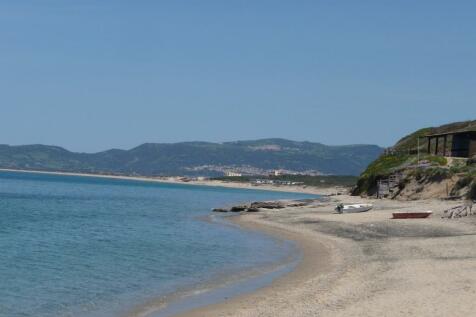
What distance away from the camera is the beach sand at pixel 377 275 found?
17.2 m

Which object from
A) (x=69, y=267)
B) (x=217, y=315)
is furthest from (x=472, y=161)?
(x=217, y=315)

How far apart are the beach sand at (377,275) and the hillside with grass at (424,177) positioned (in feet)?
54.7

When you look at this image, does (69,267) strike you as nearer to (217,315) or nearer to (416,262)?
(217,315)

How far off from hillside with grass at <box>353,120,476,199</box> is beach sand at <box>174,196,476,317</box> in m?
16.7

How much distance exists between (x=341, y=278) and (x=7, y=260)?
1571 centimetres

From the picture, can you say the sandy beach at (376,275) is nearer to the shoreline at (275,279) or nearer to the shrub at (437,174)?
the shoreline at (275,279)

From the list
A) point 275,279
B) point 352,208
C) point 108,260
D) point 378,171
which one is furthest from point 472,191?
point 108,260

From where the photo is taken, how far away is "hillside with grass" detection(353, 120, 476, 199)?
189ft

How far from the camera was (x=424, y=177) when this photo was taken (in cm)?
6500

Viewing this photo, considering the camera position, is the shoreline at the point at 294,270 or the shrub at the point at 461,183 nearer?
the shoreline at the point at 294,270

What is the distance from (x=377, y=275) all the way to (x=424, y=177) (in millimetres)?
44322

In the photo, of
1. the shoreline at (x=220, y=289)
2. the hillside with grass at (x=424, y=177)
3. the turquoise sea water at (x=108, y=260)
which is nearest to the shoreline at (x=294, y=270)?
the shoreline at (x=220, y=289)

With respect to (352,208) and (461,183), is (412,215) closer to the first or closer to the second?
(352,208)

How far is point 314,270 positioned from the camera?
26594 millimetres
